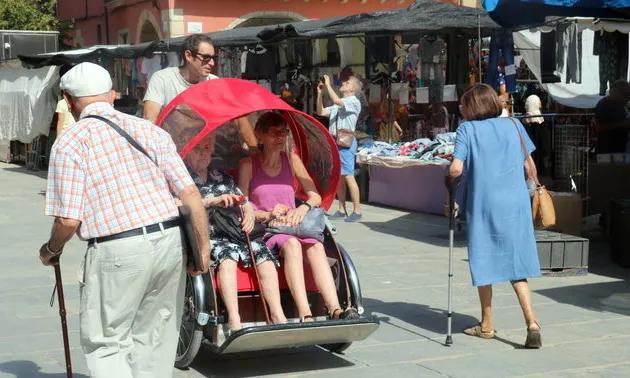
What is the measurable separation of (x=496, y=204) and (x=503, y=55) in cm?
638

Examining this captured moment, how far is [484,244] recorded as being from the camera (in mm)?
6938

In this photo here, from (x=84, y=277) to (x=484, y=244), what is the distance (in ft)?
10.3

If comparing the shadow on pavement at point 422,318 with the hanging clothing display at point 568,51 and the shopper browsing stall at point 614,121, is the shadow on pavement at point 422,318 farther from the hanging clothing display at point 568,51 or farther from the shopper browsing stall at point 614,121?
the hanging clothing display at point 568,51

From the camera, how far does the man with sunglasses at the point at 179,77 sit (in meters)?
7.08

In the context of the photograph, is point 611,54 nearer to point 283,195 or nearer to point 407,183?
point 407,183

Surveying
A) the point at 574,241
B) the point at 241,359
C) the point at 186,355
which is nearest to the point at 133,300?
the point at 186,355

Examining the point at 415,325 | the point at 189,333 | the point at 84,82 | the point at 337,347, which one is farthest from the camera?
the point at 415,325

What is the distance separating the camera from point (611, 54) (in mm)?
13438

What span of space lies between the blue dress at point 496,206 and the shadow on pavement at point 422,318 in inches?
21.5

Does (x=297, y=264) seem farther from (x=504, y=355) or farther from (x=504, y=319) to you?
(x=504, y=319)

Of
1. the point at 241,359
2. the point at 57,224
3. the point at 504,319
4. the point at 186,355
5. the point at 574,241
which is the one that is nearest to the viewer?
the point at 57,224

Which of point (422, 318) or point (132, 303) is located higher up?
point (132, 303)

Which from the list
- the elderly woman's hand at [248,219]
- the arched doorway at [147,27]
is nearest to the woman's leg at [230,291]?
the elderly woman's hand at [248,219]

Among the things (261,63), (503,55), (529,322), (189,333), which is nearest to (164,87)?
(189,333)
